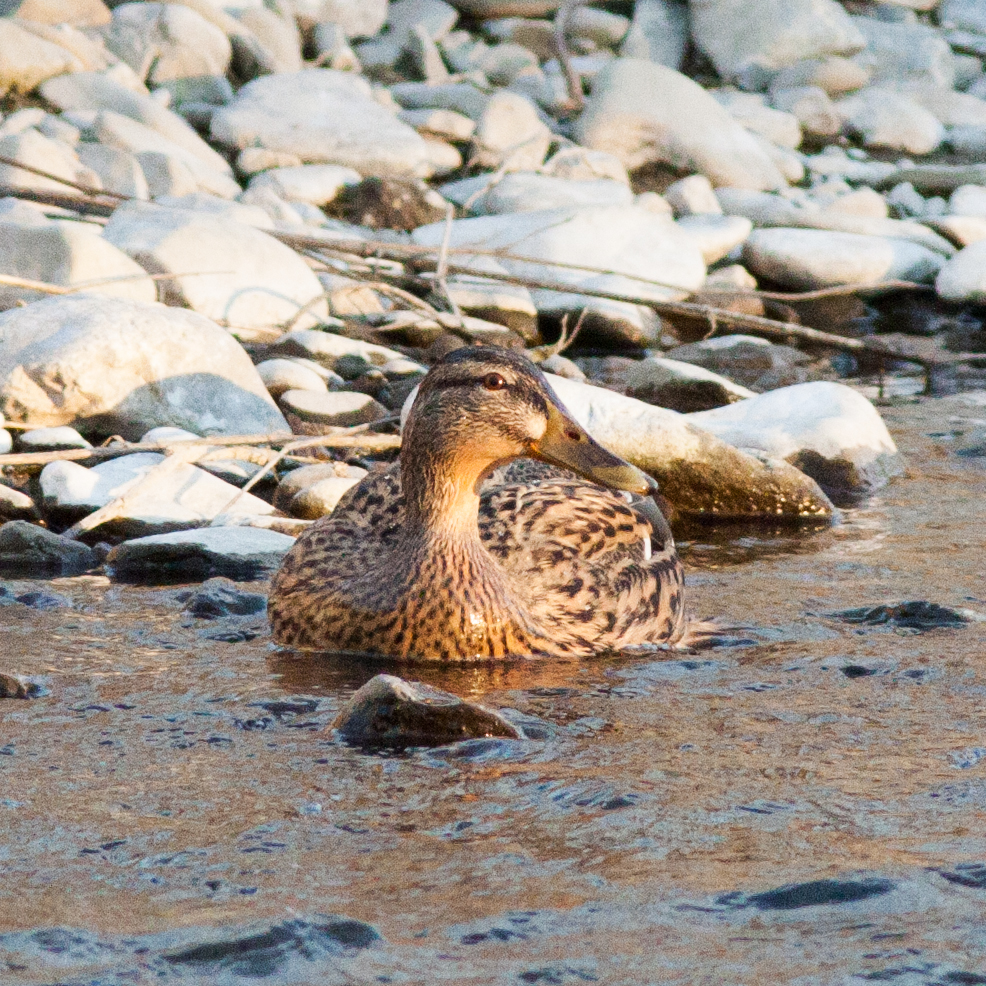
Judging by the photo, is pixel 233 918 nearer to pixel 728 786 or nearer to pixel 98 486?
pixel 728 786

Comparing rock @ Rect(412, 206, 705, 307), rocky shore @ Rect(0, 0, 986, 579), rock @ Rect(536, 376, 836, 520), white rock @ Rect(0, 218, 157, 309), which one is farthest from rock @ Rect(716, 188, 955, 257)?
white rock @ Rect(0, 218, 157, 309)

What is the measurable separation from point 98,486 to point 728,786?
408 centimetres

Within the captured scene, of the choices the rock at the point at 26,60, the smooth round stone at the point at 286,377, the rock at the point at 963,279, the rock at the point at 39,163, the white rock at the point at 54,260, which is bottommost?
the smooth round stone at the point at 286,377

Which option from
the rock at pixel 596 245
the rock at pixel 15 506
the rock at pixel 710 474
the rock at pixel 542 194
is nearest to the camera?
the rock at pixel 15 506

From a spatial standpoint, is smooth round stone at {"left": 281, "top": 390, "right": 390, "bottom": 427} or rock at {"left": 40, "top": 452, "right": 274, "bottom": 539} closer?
rock at {"left": 40, "top": 452, "right": 274, "bottom": 539}

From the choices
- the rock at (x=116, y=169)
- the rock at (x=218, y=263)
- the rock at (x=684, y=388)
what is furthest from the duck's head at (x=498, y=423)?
the rock at (x=116, y=169)

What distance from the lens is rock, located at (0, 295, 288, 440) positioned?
8.25 metres

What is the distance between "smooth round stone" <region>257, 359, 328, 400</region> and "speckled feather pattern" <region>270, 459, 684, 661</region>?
3.13 meters

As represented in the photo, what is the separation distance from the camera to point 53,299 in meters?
8.75

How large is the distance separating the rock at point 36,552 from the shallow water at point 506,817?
79 centimetres

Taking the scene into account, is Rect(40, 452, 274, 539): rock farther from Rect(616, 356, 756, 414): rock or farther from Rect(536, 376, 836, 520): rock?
Rect(616, 356, 756, 414): rock

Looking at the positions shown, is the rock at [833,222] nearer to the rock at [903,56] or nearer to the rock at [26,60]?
the rock at [26,60]

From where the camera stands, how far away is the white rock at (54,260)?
9.56 meters

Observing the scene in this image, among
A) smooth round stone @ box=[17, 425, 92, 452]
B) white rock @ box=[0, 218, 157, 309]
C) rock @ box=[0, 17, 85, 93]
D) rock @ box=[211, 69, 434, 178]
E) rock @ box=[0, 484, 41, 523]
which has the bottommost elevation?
rock @ box=[0, 484, 41, 523]
